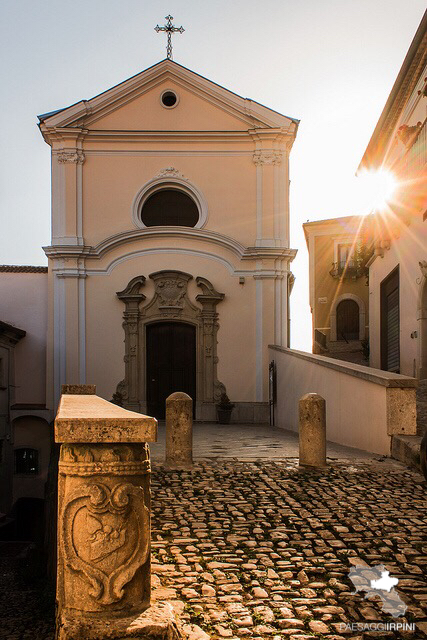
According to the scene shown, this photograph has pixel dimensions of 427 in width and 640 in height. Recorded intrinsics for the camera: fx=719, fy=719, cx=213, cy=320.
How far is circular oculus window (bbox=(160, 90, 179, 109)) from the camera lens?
21.0 m

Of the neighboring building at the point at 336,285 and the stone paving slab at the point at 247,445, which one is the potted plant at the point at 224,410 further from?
the neighboring building at the point at 336,285

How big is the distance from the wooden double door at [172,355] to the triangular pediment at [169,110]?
5.84 m

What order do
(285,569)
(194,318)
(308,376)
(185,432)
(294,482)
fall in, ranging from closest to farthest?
(285,569)
(294,482)
(185,432)
(308,376)
(194,318)

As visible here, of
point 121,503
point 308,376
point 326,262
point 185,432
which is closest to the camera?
point 121,503

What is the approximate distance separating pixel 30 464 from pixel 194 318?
6.33m

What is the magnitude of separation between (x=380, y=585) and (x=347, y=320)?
1317 inches

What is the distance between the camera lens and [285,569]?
5.23 metres

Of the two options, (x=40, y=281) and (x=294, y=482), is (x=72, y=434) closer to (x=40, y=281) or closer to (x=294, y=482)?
(x=294, y=482)

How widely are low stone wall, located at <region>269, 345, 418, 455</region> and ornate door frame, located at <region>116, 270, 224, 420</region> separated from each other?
156 inches

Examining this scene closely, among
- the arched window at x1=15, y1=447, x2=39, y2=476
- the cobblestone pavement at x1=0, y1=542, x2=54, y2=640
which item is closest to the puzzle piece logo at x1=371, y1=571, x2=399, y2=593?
the cobblestone pavement at x1=0, y1=542, x2=54, y2=640

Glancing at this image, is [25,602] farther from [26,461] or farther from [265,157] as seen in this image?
[265,157]

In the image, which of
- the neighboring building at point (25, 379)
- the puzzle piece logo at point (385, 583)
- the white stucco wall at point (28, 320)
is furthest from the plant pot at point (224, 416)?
the puzzle piece logo at point (385, 583)

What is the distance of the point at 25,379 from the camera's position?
2048cm

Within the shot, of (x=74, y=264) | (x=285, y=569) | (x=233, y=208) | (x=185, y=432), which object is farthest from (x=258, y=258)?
(x=285, y=569)
